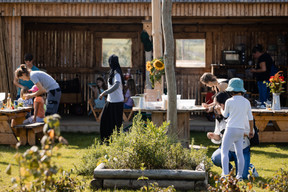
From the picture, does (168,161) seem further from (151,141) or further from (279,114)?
(279,114)

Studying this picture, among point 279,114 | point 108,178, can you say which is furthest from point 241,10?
point 108,178

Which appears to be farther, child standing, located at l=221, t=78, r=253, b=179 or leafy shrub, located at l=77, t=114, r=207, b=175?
child standing, located at l=221, t=78, r=253, b=179

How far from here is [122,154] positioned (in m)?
6.25

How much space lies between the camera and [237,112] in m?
6.26

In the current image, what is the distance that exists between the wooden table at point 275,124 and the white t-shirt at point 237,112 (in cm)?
392

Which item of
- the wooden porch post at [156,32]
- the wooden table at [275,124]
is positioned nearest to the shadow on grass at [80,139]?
the wooden porch post at [156,32]

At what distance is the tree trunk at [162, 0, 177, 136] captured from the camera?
7238 mm

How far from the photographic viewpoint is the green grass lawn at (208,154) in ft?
24.2

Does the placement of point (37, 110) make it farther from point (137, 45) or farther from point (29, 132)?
point (137, 45)

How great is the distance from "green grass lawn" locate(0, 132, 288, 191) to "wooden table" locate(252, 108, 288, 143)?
0.19m

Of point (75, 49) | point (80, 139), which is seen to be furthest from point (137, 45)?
point (80, 139)

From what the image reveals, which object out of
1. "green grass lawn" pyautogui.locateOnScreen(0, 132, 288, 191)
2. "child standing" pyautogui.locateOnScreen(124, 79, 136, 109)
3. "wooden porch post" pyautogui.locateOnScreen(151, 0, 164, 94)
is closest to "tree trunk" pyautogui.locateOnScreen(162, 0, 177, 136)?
"green grass lawn" pyautogui.locateOnScreen(0, 132, 288, 191)

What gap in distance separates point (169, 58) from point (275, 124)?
4.20 m

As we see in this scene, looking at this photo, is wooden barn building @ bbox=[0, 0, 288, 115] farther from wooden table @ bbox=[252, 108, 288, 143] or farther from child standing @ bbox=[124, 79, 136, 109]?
wooden table @ bbox=[252, 108, 288, 143]
